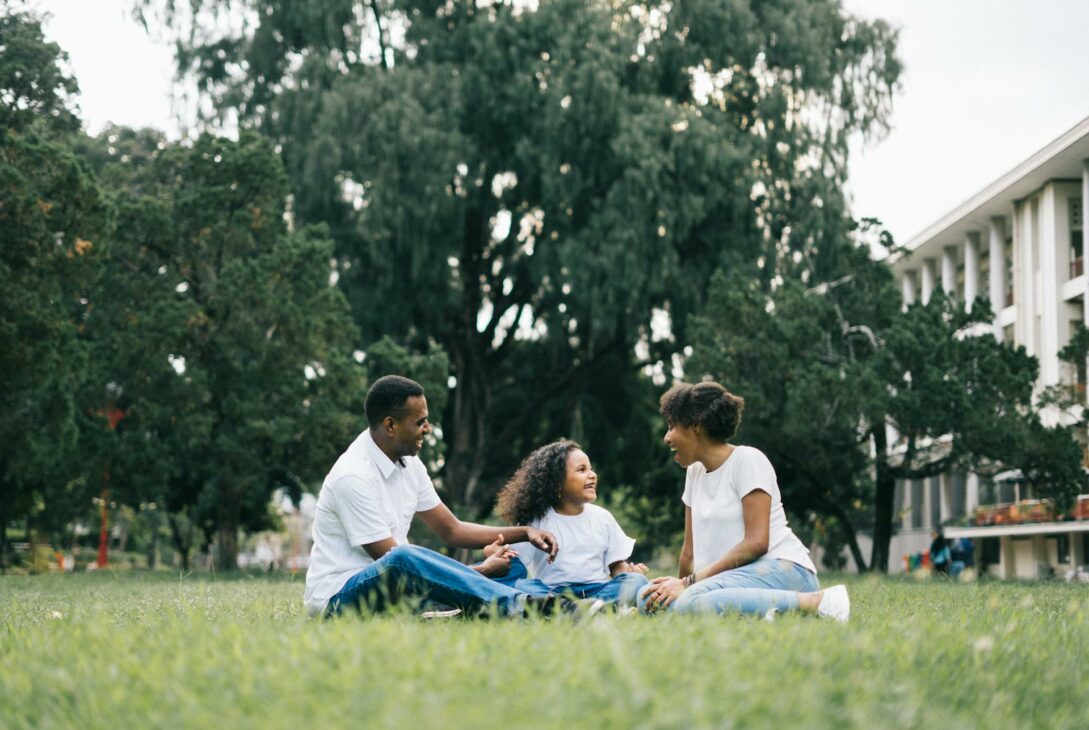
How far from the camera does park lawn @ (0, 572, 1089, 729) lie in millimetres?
3398

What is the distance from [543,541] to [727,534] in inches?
42.2

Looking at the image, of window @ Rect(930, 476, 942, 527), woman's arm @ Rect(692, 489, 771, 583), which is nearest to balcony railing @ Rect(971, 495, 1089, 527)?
window @ Rect(930, 476, 942, 527)

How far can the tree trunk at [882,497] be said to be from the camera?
27219mm

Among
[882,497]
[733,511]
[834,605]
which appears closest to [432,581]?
[733,511]

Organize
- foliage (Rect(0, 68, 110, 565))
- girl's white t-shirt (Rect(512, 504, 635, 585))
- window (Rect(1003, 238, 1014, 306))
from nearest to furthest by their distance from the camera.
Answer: girl's white t-shirt (Rect(512, 504, 635, 585)) < foliage (Rect(0, 68, 110, 565)) < window (Rect(1003, 238, 1014, 306))

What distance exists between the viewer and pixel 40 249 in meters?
21.4

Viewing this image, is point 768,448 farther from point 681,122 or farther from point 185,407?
point 185,407

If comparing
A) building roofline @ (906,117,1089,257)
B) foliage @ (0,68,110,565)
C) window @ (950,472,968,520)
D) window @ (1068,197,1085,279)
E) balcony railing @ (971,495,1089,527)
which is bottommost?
balcony railing @ (971,495,1089,527)

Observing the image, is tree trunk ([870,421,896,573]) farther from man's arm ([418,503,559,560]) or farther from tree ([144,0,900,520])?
man's arm ([418,503,559,560])

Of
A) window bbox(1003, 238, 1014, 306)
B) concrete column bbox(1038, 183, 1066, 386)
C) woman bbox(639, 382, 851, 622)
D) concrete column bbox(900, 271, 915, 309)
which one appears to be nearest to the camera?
woman bbox(639, 382, 851, 622)

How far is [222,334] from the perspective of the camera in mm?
27578

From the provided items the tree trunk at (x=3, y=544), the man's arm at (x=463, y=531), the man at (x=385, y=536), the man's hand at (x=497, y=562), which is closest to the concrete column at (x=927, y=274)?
the tree trunk at (x=3, y=544)

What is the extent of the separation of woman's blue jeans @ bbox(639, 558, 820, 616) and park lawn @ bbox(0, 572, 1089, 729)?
978mm

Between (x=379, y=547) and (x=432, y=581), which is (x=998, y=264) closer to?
(x=379, y=547)
